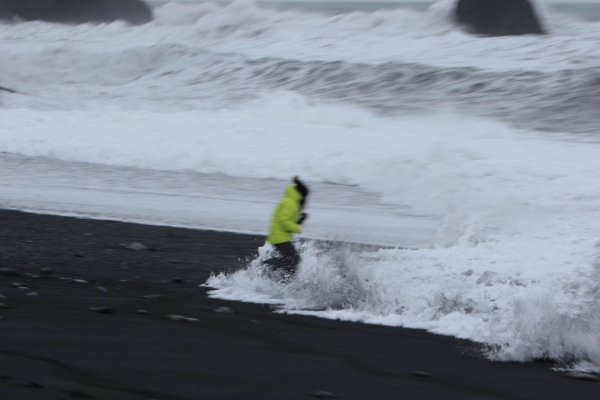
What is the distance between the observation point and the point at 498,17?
28.1 m

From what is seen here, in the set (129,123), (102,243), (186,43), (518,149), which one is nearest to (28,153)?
(129,123)

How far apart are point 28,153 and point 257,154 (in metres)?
4.97

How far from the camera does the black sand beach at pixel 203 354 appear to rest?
423 centimetres

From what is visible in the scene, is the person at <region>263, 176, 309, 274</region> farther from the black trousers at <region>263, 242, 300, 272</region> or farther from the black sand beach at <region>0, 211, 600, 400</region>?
the black sand beach at <region>0, 211, 600, 400</region>

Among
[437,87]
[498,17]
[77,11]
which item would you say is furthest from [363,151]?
[77,11]

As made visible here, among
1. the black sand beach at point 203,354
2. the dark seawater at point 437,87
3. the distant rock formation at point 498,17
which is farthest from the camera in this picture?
the distant rock formation at point 498,17

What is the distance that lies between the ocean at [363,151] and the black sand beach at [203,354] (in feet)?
1.31

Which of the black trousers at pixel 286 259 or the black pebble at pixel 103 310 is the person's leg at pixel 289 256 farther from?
the black pebble at pixel 103 310

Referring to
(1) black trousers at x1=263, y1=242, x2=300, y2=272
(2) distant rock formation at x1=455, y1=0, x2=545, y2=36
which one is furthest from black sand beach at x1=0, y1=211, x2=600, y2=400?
(2) distant rock formation at x1=455, y1=0, x2=545, y2=36

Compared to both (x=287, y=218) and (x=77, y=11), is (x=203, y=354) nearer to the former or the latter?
(x=287, y=218)

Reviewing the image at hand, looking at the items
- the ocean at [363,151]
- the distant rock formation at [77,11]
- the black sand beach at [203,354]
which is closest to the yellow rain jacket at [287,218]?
the ocean at [363,151]

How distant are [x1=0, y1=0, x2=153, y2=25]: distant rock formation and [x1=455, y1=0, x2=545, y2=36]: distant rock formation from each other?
16.7 m

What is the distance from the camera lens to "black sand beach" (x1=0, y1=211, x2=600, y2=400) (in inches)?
166

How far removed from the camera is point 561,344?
17.0 ft
